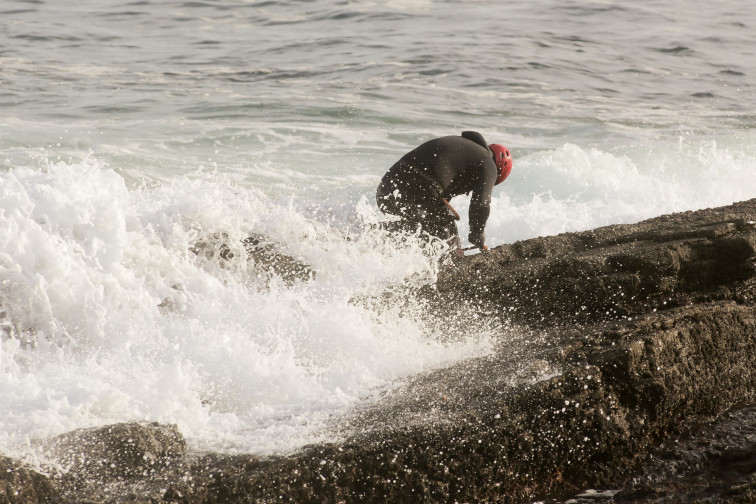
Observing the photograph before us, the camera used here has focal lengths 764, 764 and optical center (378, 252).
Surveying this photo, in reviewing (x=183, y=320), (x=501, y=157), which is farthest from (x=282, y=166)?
(x=183, y=320)

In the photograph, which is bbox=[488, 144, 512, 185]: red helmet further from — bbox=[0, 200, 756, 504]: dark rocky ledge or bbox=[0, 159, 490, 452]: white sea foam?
bbox=[0, 200, 756, 504]: dark rocky ledge

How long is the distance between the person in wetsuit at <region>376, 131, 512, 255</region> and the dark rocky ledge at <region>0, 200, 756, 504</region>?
64.9 inches

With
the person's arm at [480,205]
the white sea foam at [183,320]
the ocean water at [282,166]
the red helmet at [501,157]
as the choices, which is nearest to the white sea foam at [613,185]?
the ocean water at [282,166]

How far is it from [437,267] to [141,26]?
17344 mm

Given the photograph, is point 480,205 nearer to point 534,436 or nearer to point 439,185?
point 439,185

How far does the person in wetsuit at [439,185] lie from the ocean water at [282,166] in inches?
15.3

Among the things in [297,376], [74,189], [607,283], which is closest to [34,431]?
[297,376]

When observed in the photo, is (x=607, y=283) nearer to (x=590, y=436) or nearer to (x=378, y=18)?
(x=590, y=436)

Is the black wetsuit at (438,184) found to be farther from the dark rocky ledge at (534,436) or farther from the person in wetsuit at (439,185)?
the dark rocky ledge at (534,436)

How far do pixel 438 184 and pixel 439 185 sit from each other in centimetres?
1

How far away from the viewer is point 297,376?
3666 millimetres

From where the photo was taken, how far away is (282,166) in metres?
11.1

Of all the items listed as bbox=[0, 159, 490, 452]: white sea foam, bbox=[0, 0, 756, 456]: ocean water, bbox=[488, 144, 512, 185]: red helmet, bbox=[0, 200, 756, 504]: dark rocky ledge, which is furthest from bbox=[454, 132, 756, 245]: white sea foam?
bbox=[0, 200, 756, 504]: dark rocky ledge

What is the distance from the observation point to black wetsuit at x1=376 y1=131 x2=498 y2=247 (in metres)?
5.79
